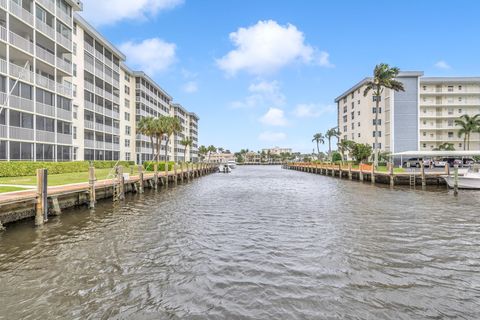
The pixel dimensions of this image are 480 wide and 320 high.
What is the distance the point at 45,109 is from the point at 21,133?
16.2 feet

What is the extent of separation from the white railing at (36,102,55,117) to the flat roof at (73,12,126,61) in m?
16.5

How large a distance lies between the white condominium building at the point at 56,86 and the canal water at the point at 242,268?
19014 millimetres

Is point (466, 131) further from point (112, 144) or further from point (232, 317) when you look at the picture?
point (232, 317)

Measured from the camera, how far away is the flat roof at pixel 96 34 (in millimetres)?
45894

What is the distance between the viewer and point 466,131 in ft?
233

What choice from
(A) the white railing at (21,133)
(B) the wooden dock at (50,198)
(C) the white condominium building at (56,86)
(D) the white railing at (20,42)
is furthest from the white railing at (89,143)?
(B) the wooden dock at (50,198)

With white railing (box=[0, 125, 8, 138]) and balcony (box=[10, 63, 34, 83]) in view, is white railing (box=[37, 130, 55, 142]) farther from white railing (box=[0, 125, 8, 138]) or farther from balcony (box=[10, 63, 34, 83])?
balcony (box=[10, 63, 34, 83])

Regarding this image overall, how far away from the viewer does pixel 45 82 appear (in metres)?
36.1

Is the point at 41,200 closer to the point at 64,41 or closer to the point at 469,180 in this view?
the point at 64,41

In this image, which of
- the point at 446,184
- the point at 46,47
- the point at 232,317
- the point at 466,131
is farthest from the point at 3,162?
the point at 466,131

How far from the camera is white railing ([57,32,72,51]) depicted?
127 feet

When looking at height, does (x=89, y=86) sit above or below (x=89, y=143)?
above

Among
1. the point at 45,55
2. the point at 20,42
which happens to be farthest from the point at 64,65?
the point at 20,42

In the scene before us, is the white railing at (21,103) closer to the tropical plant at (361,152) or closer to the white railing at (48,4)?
the white railing at (48,4)
